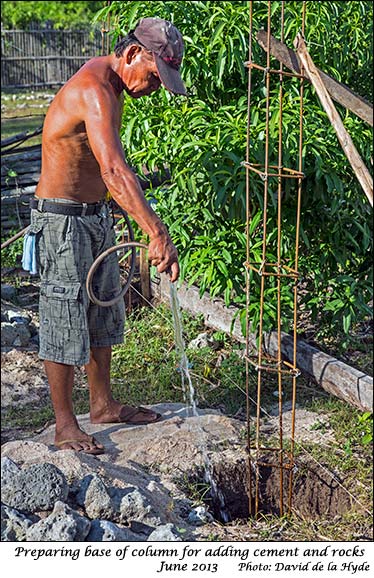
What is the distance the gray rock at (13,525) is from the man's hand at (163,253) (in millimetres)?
1138

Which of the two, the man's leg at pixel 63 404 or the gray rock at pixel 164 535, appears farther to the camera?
the man's leg at pixel 63 404

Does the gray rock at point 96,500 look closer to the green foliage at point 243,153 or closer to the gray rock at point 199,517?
the gray rock at point 199,517

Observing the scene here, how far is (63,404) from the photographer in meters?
4.77

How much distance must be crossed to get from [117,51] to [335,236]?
1.79 m

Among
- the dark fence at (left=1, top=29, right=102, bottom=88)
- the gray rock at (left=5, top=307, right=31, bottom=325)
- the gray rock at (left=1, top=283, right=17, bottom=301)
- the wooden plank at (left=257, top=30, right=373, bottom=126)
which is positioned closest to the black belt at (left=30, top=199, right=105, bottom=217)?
the wooden plank at (left=257, top=30, right=373, bottom=126)

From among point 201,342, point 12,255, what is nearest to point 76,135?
point 201,342

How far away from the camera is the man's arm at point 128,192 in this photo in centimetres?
401

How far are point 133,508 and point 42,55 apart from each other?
19.4m

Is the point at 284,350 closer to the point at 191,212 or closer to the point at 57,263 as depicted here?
the point at 191,212

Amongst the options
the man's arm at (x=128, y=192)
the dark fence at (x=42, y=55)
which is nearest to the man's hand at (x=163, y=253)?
the man's arm at (x=128, y=192)

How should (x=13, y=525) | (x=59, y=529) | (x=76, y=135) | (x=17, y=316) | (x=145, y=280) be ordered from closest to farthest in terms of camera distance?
(x=59, y=529)
(x=13, y=525)
(x=76, y=135)
(x=17, y=316)
(x=145, y=280)

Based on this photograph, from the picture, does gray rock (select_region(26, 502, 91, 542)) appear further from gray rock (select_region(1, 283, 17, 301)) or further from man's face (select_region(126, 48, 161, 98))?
gray rock (select_region(1, 283, 17, 301))

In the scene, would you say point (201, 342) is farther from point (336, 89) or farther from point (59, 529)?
point (336, 89)
